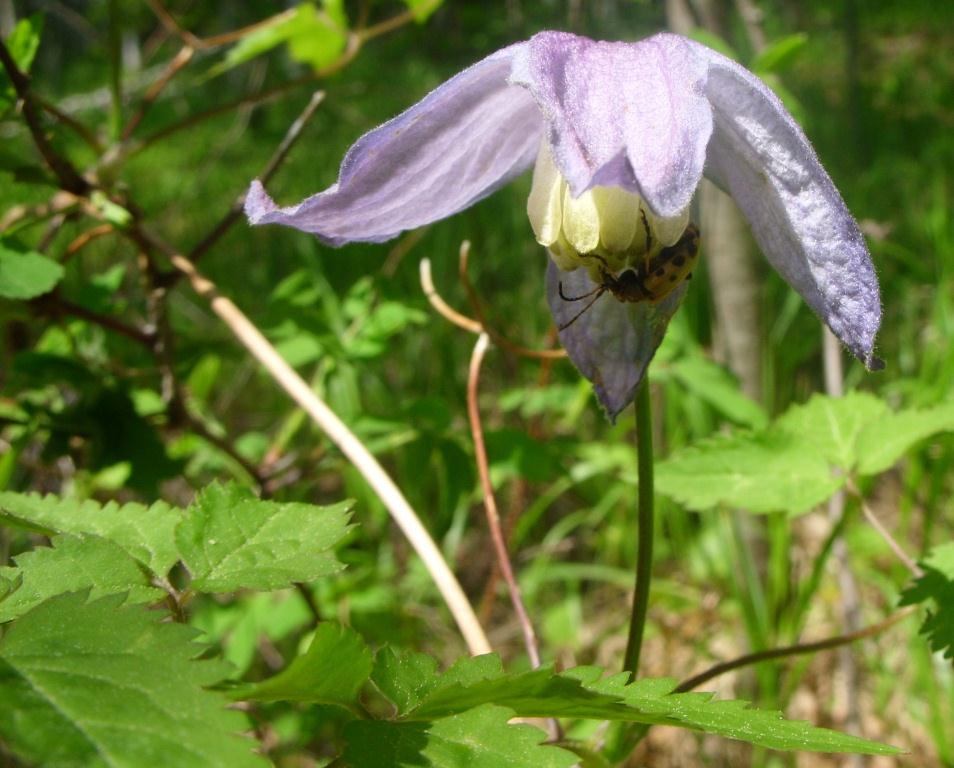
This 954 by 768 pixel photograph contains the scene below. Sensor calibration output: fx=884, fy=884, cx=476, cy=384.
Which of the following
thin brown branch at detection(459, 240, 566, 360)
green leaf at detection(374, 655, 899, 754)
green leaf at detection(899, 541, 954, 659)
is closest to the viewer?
green leaf at detection(374, 655, 899, 754)

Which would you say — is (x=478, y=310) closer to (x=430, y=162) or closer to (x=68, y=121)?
(x=430, y=162)

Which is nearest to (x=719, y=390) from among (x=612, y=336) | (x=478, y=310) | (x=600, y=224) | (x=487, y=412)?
(x=478, y=310)

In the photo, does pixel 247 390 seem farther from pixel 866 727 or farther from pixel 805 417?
pixel 805 417

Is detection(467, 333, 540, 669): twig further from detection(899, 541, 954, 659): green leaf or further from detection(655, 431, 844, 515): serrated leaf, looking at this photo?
detection(899, 541, 954, 659): green leaf

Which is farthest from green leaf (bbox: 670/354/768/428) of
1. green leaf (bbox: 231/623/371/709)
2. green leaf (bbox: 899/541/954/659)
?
green leaf (bbox: 231/623/371/709)

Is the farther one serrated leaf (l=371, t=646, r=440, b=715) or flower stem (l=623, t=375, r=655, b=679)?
flower stem (l=623, t=375, r=655, b=679)

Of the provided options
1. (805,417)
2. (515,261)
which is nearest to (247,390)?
(515,261)
